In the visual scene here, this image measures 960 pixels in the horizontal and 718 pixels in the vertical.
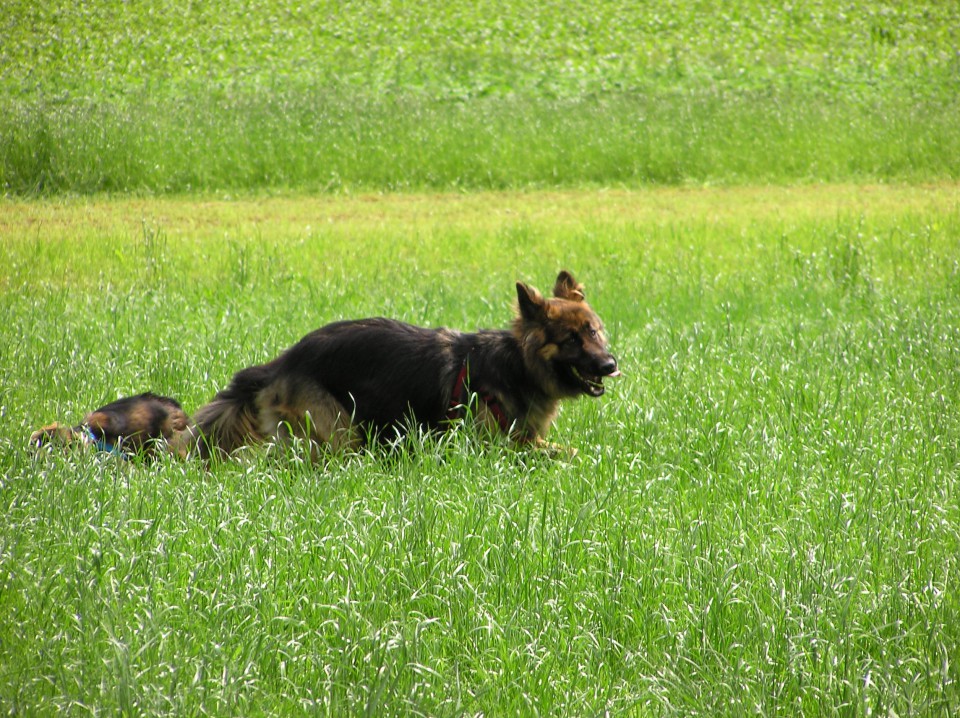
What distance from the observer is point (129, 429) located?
Result: 570 cm

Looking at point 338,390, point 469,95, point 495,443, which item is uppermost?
point 338,390

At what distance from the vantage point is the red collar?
5.92 meters

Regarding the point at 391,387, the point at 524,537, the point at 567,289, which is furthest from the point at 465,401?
the point at 524,537

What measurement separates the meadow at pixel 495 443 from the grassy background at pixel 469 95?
15 cm

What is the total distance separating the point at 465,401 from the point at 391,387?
45cm

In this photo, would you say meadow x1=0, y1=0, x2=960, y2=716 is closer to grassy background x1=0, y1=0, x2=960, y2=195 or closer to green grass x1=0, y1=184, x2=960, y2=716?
green grass x1=0, y1=184, x2=960, y2=716

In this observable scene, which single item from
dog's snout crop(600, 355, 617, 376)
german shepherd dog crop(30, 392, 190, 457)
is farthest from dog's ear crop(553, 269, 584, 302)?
german shepherd dog crop(30, 392, 190, 457)

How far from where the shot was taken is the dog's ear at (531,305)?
5.88 metres

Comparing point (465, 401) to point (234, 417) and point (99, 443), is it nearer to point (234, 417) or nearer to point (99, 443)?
point (234, 417)

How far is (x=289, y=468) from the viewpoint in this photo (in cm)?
553

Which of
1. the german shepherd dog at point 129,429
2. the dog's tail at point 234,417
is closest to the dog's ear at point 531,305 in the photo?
the dog's tail at point 234,417

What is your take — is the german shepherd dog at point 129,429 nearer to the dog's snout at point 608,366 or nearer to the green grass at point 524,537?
the green grass at point 524,537

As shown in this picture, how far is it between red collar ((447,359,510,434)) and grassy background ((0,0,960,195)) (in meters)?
12.1

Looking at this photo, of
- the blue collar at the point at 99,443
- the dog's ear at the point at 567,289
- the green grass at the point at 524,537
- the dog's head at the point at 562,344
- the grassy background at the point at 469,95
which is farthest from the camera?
the grassy background at the point at 469,95
